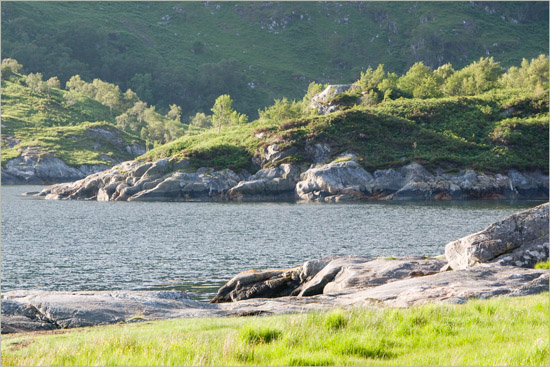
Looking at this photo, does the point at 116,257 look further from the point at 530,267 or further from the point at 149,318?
the point at 530,267

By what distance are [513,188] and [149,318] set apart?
11934 centimetres

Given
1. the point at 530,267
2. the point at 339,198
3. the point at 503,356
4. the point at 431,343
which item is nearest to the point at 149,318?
the point at 431,343

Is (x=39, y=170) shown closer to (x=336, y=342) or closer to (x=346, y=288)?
(x=346, y=288)

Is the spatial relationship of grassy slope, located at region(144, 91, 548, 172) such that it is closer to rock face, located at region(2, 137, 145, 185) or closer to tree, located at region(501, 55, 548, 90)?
tree, located at region(501, 55, 548, 90)

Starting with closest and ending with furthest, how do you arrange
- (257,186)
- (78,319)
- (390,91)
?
(78,319)
(257,186)
(390,91)

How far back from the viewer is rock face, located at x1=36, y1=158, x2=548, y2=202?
12331 centimetres

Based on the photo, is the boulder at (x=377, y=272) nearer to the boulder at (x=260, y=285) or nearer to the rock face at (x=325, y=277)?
the rock face at (x=325, y=277)

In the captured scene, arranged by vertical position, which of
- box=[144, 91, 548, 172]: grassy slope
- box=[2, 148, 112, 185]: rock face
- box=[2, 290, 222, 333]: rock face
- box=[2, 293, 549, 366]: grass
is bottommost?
box=[2, 290, 222, 333]: rock face

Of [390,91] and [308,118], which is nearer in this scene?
[308,118]

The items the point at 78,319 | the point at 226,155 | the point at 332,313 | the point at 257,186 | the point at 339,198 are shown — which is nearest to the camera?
the point at 332,313

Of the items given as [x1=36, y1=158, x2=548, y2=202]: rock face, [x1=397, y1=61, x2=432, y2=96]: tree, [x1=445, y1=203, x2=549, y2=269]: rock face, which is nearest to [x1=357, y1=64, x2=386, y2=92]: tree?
[x1=397, y1=61, x2=432, y2=96]: tree

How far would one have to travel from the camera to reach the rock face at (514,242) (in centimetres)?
2920

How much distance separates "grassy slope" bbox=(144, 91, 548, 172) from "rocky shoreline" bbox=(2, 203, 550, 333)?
96789mm

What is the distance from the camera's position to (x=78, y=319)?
21.8 m
